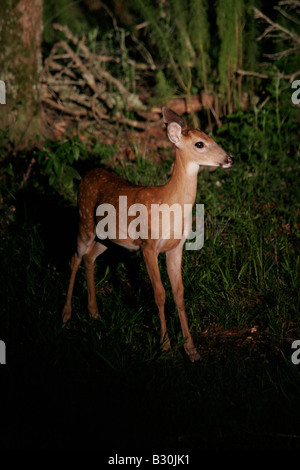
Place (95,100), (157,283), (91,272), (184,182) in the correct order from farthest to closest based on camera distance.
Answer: (95,100) → (91,272) → (157,283) → (184,182)

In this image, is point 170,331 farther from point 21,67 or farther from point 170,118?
point 21,67

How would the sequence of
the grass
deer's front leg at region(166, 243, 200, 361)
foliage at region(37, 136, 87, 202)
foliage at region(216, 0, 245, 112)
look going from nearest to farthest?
the grass
deer's front leg at region(166, 243, 200, 361)
foliage at region(37, 136, 87, 202)
foliage at region(216, 0, 245, 112)

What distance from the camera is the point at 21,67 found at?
6.63 m

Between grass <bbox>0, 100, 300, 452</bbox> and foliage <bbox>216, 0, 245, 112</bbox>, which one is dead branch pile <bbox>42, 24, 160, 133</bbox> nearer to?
foliage <bbox>216, 0, 245, 112</bbox>

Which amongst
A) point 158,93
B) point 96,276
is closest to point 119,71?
point 158,93

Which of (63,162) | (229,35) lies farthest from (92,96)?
(63,162)

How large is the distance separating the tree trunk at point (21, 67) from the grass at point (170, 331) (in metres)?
0.90

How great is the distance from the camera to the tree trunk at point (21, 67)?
21.4 ft

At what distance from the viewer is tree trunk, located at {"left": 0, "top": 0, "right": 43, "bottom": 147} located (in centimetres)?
651

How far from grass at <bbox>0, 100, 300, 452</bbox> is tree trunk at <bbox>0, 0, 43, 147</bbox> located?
35.5 inches

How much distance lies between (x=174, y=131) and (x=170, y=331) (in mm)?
1435

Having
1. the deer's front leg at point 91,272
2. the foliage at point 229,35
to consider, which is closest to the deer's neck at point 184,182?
the deer's front leg at point 91,272

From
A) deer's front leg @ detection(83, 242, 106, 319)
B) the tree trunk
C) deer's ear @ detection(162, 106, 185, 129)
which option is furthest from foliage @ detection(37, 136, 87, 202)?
deer's ear @ detection(162, 106, 185, 129)

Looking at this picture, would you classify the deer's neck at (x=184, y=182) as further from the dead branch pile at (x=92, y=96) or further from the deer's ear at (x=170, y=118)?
the dead branch pile at (x=92, y=96)
